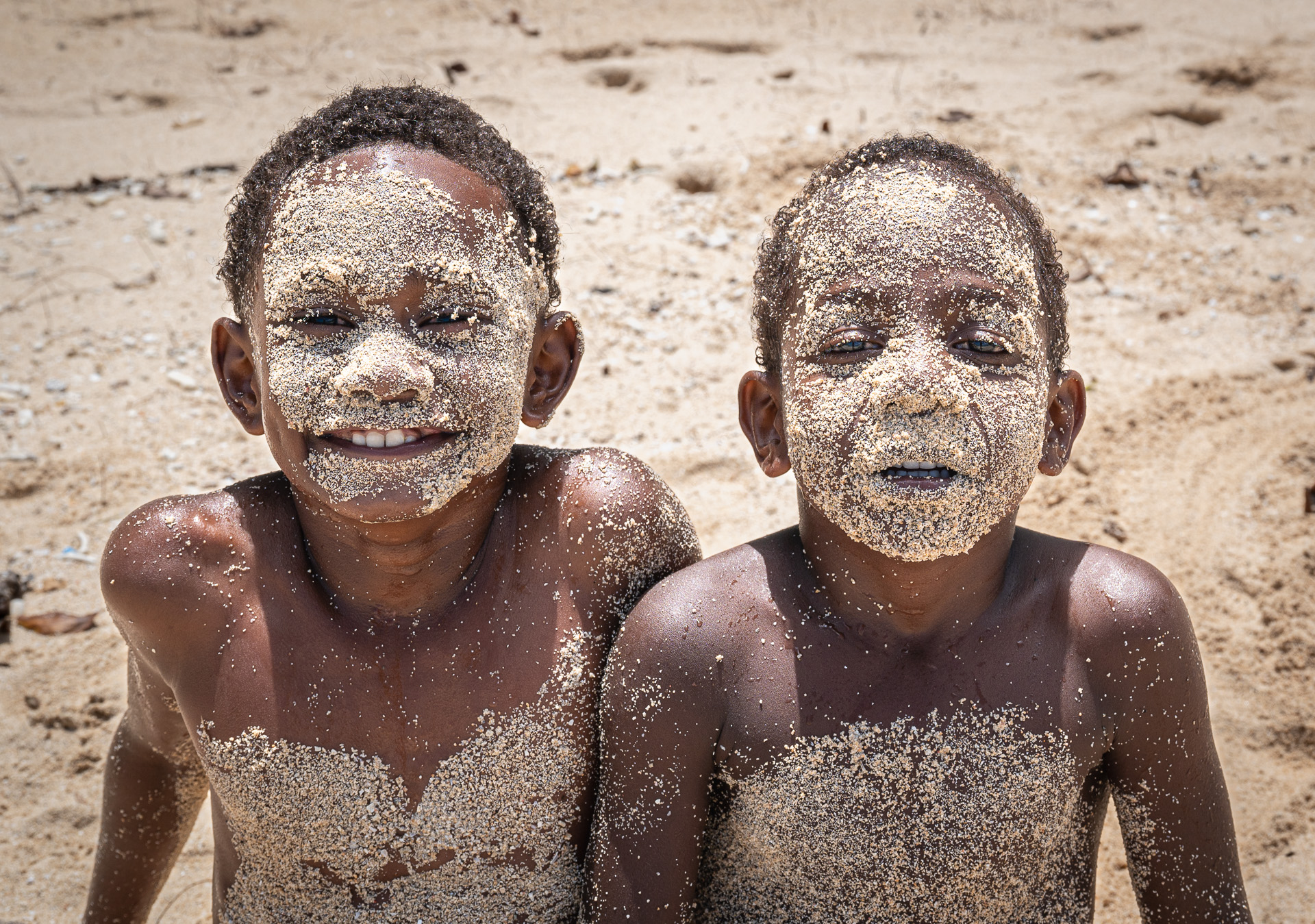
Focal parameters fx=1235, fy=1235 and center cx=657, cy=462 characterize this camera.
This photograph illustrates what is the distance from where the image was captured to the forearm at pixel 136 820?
2.59m

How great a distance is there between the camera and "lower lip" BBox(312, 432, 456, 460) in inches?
82.0

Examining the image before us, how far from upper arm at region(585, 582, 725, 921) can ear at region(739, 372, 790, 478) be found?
0.31m

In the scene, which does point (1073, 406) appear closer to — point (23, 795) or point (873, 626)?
point (873, 626)

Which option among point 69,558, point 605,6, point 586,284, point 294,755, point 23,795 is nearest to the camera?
point 294,755

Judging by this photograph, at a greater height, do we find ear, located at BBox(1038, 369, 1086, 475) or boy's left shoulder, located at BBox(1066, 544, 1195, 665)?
ear, located at BBox(1038, 369, 1086, 475)

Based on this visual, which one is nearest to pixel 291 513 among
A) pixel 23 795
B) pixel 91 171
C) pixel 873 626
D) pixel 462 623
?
pixel 462 623

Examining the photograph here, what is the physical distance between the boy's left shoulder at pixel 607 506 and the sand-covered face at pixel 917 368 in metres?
0.37

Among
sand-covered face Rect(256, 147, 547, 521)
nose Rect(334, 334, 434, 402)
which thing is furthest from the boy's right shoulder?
nose Rect(334, 334, 434, 402)

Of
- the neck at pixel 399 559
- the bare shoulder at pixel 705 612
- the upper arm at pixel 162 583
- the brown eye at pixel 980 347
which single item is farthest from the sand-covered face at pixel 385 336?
the brown eye at pixel 980 347

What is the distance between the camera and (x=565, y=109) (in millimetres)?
5477

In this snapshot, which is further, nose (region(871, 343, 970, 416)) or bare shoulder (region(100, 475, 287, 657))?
bare shoulder (region(100, 475, 287, 657))

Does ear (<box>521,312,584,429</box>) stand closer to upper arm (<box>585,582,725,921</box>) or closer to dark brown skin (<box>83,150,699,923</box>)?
dark brown skin (<box>83,150,699,923</box>)

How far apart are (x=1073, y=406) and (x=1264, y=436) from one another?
197 centimetres

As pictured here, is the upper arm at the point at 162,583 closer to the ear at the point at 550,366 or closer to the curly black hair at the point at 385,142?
the curly black hair at the point at 385,142
